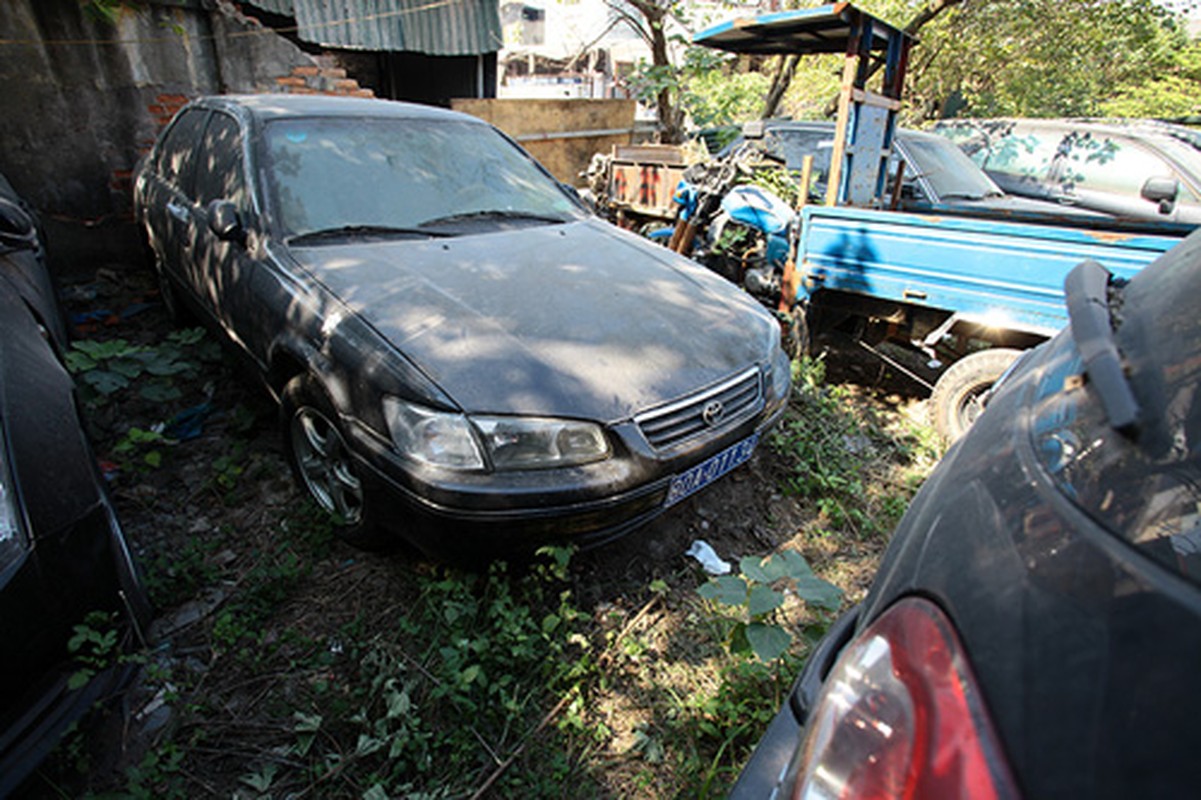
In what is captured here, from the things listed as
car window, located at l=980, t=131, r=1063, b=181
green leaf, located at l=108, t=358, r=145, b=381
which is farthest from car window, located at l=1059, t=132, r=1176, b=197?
green leaf, located at l=108, t=358, r=145, b=381

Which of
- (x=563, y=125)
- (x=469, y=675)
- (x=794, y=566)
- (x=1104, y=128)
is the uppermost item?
(x=563, y=125)

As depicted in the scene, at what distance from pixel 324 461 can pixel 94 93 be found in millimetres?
→ 5020

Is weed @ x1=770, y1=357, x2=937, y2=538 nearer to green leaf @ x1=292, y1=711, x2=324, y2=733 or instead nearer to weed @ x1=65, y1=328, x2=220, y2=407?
green leaf @ x1=292, y1=711, x2=324, y2=733

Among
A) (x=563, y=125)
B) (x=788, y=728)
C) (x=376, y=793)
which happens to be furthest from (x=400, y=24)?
(x=788, y=728)

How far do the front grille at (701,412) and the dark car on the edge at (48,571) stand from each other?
1.56m

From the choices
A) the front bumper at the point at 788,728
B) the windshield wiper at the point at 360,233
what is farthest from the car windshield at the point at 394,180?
the front bumper at the point at 788,728

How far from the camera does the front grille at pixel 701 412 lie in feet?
6.89

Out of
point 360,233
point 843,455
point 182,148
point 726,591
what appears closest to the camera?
point 726,591

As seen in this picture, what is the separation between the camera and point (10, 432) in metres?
1.53

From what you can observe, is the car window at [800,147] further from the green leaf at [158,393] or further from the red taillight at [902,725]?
the red taillight at [902,725]

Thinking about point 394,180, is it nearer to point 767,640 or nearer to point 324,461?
point 324,461

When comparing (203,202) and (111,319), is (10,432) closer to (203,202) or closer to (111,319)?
(203,202)

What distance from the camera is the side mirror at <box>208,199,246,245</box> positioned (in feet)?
8.65

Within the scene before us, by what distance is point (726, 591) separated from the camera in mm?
1866
